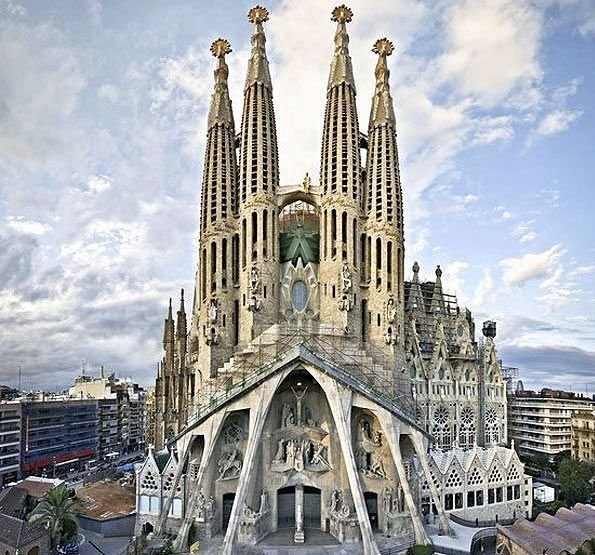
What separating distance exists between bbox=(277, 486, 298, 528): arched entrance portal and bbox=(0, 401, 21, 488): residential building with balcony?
118 ft

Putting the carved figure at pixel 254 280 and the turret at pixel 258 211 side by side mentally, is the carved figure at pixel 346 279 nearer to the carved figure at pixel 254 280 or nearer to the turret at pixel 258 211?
the turret at pixel 258 211

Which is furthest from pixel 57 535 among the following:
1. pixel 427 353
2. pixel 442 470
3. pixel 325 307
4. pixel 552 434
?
pixel 552 434

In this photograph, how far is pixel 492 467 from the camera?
148 ft

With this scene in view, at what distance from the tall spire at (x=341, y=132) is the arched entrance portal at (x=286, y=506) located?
2463cm

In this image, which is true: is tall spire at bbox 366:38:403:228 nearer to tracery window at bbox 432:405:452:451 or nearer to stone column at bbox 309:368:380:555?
stone column at bbox 309:368:380:555

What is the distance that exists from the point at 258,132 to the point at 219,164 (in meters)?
4.84

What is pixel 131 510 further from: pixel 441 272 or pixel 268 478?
pixel 441 272

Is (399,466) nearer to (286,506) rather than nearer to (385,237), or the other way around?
(286,506)

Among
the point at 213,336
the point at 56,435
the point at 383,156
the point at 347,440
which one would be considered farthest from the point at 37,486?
the point at 383,156

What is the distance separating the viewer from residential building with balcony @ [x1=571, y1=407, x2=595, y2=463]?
66.2 meters

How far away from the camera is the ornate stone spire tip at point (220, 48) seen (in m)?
53.6

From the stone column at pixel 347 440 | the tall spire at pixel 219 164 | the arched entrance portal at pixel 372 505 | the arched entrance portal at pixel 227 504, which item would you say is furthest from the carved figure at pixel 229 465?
the tall spire at pixel 219 164

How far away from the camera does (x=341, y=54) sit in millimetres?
50781

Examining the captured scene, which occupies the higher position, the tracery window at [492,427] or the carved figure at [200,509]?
the tracery window at [492,427]
